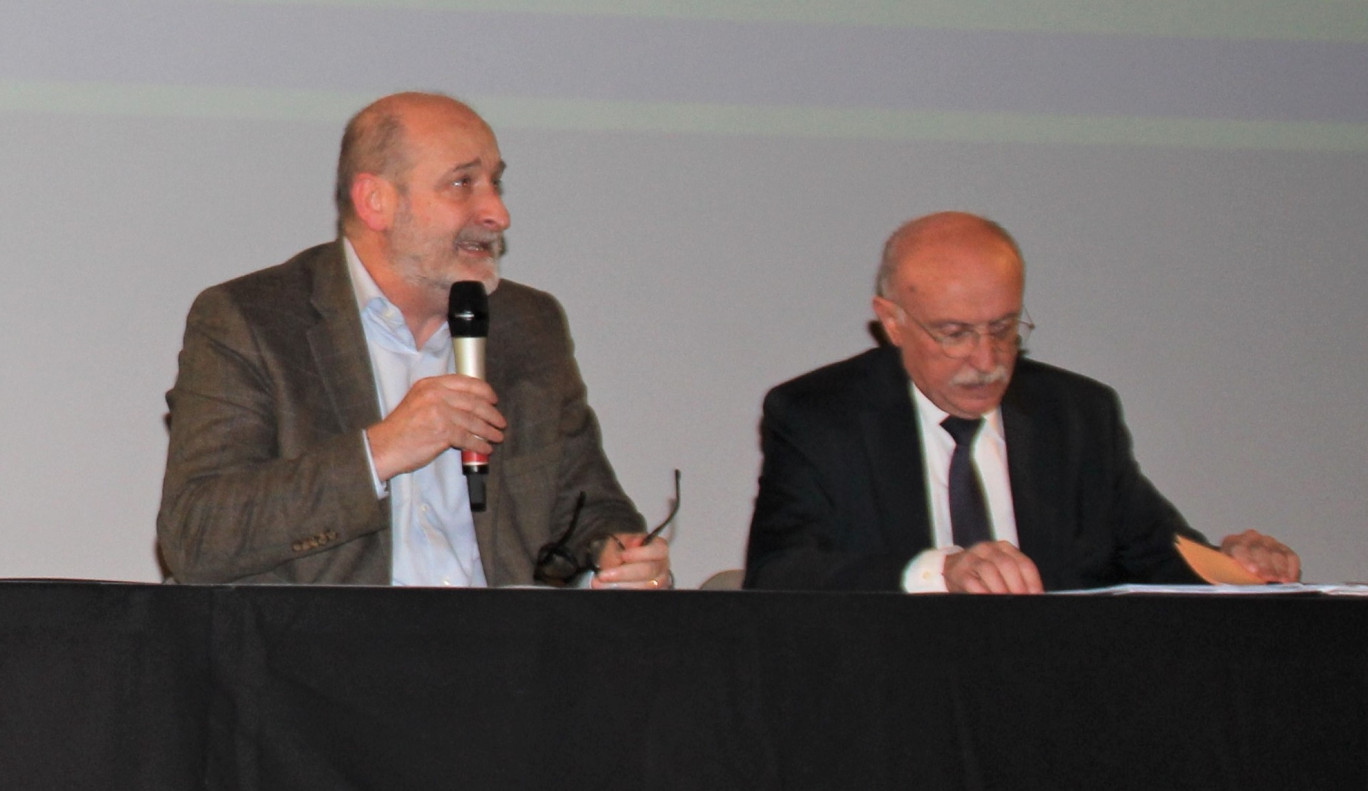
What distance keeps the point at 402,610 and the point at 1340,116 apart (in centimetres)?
279

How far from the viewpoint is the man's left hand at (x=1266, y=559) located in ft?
7.27

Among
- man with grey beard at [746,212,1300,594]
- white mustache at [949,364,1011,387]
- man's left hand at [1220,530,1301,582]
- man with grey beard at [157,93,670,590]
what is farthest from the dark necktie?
man with grey beard at [157,93,670,590]

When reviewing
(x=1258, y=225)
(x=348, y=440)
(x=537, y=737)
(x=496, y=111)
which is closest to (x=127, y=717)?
(x=537, y=737)

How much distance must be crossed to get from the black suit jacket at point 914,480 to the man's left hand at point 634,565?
0.24 m

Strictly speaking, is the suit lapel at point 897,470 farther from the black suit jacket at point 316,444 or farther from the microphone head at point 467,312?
the microphone head at point 467,312

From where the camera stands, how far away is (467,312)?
220cm

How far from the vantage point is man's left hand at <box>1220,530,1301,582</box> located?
2.22 m

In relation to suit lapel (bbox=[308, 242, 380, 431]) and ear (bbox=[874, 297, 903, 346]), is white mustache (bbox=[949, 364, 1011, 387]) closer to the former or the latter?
ear (bbox=[874, 297, 903, 346])

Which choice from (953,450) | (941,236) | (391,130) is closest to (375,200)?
(391,130)

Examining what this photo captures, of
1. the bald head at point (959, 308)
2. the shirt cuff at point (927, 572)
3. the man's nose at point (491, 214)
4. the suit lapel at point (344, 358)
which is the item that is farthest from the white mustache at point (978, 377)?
the suit lapel at point (344, 358)

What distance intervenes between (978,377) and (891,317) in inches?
7.5

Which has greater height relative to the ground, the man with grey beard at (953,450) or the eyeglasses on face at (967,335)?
the eyeglasses on face at (967,335)

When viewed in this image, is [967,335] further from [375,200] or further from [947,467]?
[375,200]

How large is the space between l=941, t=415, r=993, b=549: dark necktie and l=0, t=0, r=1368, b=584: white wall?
834 millimetres
